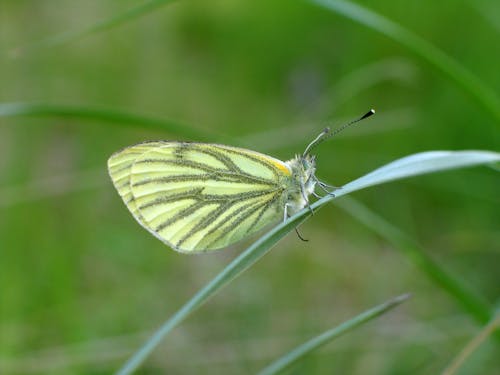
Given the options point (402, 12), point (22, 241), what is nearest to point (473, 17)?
point (402, 12)

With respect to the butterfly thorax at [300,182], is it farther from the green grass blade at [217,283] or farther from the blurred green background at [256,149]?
the green grass blade at [217,283]

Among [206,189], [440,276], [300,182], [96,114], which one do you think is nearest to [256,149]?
[206,189]

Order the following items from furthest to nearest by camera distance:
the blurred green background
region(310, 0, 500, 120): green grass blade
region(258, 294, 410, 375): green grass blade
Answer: the blurred green background, region(310, 0, 500, 120): green grass blade, region(258, 294, 410, 375): green grass blade

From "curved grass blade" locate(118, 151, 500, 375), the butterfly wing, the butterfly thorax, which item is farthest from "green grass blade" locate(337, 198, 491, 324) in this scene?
"curved grass blade" locate(118, 151, 500, 375)

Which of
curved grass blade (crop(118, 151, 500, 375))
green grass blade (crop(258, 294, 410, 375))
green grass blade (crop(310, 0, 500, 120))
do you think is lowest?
green grass blade (crop(258, 294, 410, 375))

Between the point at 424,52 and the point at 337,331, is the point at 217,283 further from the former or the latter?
the point at 424,52

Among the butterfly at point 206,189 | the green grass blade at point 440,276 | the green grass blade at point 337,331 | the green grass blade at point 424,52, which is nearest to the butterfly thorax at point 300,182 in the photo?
the butterfly at point 206,189

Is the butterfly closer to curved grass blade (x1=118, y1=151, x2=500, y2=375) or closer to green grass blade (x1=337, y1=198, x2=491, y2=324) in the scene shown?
green grass blade (x1=337, y1=198, x2=491, y2=324)
